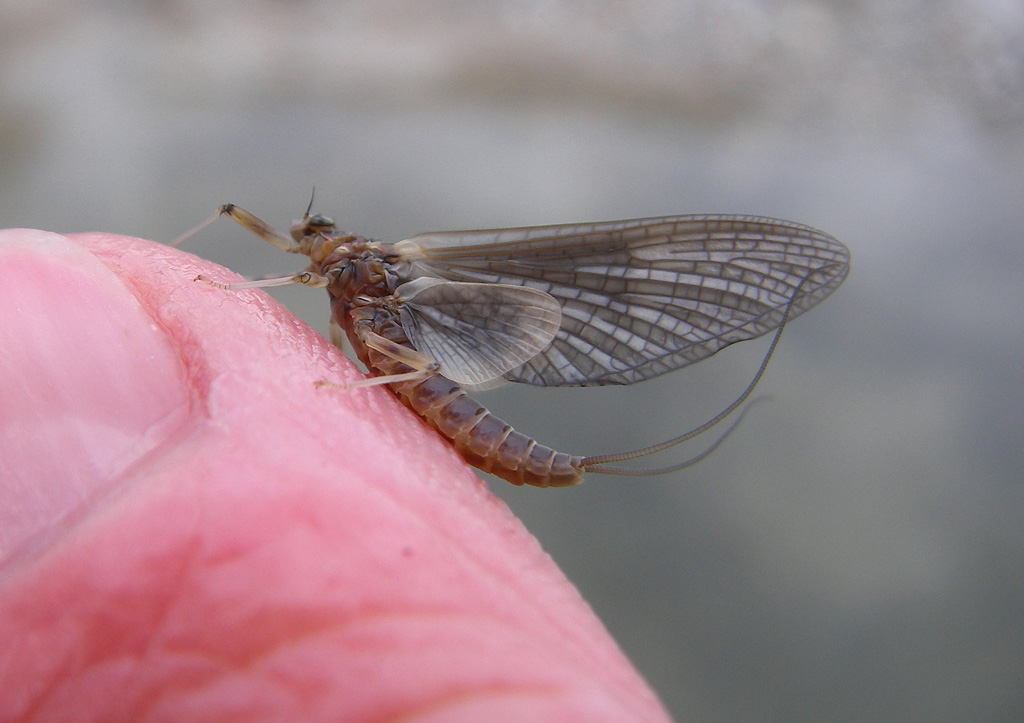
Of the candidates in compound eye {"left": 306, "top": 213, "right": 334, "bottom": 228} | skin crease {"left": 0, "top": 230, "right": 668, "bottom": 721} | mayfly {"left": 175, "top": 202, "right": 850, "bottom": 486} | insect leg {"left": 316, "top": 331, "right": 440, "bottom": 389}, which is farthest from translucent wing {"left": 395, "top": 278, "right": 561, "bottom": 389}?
skin crease {"left": 0, "top": 230, "right": 668, "bottom": 721}

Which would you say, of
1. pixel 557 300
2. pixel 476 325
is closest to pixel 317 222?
pixel 476 325

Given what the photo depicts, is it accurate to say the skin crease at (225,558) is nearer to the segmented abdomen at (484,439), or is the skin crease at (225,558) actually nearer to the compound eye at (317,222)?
the segmented abdomen at (484,439)

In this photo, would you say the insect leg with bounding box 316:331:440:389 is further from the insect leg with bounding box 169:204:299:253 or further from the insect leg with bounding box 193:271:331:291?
the insect leg with bounding box 169:204:299:253

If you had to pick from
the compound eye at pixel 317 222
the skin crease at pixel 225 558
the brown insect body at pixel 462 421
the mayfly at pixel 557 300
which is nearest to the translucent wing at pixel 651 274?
the mayfly at pixel 557 300

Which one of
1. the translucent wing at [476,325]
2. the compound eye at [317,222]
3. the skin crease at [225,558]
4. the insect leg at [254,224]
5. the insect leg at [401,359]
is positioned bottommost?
the skin crease at [225,558]

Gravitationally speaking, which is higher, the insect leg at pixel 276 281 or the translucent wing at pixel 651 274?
the translucent wing at pixel 651 274

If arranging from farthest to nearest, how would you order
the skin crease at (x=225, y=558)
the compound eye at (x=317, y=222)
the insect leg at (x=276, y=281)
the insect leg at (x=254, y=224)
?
the compound eye at (x=317, y=222), the insect leg at (x=254, y=224), the insect leg at (x=276, y=281), the skin crease at (x=225, y=558)
